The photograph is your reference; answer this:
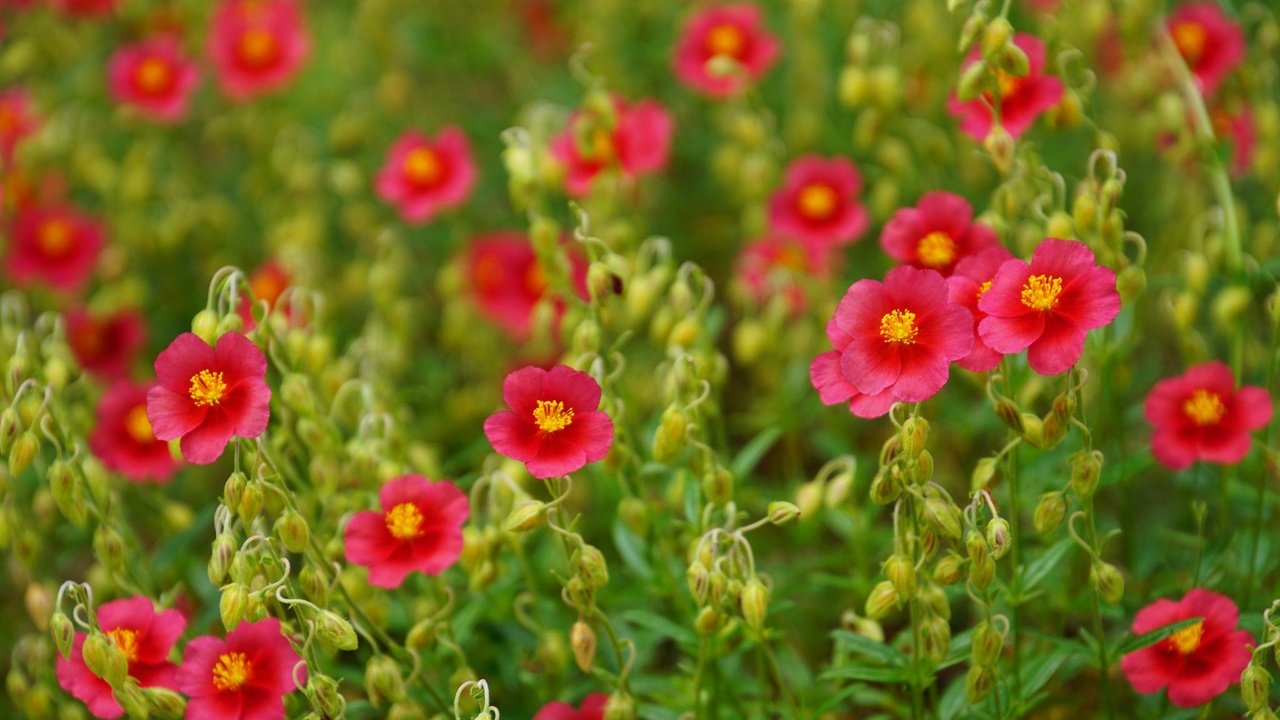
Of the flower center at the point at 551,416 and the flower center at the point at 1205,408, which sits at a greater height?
the flower center at the point at 551,416

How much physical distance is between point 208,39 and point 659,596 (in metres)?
2.56

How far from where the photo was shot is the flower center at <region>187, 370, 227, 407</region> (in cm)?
186

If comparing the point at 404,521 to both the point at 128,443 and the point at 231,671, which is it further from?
the point at 128,443

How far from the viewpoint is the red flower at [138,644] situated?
1956 mm

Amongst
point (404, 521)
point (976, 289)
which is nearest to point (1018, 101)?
point (976, 289)

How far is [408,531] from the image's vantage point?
6.62ft

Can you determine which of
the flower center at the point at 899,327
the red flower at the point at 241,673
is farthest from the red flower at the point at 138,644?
the flower center at the point at 899,327

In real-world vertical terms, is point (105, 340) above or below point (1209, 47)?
below

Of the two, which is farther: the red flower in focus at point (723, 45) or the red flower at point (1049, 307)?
the red flower in focus at point (723, 45)

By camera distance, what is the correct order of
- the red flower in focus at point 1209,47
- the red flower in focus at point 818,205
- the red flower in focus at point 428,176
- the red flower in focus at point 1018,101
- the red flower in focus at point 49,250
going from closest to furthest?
Result: 1. the red flower in focus at point 1018,101
2. the red flower in focus at point 1209,47
3. the red flower in focus at point 818,205
4. the red flower in focus at point 428,176
5. the red flower in focus at point 49,250

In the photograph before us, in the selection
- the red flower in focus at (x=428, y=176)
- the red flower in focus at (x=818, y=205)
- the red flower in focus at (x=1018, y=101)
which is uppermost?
the red flower in focus at (x=1018, y=101)

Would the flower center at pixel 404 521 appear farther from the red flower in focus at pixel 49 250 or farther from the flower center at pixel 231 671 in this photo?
the red flower in focus at pixel 49 250

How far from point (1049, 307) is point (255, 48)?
2707mm

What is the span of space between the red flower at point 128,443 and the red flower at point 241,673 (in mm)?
831
